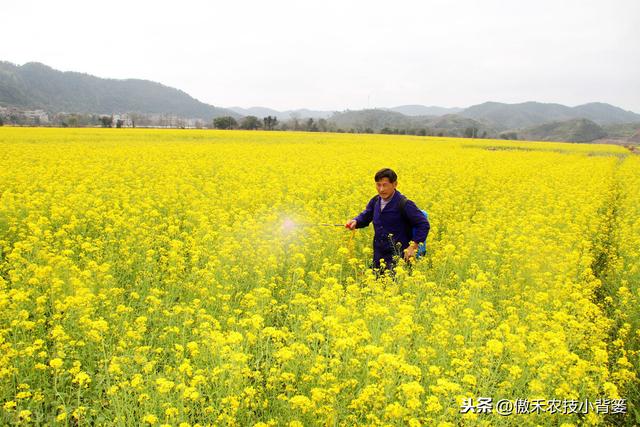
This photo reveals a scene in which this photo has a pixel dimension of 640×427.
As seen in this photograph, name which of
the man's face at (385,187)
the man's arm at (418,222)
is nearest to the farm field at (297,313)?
the man's arm at (418,222)

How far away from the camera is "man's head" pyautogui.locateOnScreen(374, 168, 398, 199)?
6.13 metres

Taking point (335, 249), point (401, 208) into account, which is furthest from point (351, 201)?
point (401, 208)

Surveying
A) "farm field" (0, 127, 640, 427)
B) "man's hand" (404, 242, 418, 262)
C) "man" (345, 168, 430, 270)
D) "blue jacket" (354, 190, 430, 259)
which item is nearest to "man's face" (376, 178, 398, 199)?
"man" (345, 168, 430, 270)

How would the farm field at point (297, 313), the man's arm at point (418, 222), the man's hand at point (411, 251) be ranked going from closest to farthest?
1. the farm field at point (297, 313)
2. the man's hand at point (411, 251)
3. the man's arm at point (418, 222)

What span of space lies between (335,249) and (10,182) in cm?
837

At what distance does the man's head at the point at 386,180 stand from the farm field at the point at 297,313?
1.14m

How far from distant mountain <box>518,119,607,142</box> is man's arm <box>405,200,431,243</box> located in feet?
467

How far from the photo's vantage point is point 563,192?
12914 mm

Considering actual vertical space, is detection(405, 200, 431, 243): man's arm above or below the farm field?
above

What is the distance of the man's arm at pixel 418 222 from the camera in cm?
629

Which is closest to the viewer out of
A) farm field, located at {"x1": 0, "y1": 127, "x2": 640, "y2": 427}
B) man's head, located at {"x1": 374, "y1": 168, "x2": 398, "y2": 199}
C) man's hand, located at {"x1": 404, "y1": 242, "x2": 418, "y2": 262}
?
farm field, located at {"x1": 0, "y1": 127, "x2": 640, "y2": 427}

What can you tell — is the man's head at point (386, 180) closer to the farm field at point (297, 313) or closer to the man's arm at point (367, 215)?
the man's arm at point (367, 215)

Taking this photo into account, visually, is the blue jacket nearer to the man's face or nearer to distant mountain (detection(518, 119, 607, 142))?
the man's face

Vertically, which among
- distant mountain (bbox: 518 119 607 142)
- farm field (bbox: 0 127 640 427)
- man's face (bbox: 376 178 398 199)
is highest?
distant mountain (bbox: 518 119 607 142)
